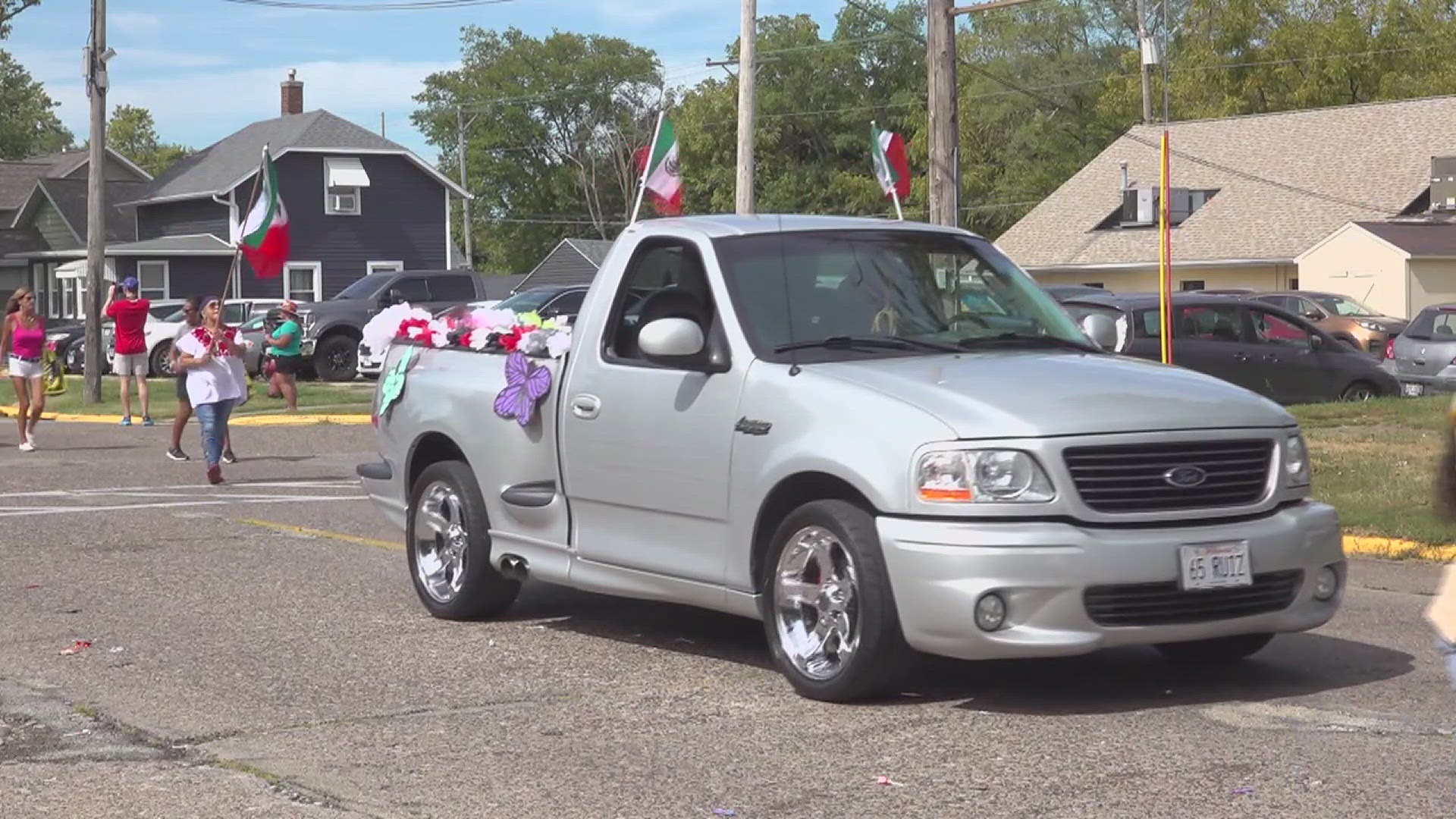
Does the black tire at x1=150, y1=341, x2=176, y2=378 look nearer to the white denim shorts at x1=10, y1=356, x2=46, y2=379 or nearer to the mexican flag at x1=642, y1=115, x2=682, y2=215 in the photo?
the white denim shorts at x1=10, y1=356, x2=46, y2=379

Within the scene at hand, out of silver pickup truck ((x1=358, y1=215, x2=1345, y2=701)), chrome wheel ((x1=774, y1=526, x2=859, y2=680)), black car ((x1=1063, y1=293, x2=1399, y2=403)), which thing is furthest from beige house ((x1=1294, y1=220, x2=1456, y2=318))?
chrome wheel ((x1=774, y1=526, x2=859, y2=680))

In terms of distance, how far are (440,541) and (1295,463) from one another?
169 inches

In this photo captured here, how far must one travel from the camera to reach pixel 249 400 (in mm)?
30406

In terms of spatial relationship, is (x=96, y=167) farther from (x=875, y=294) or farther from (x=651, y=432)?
(x=875, y=294)

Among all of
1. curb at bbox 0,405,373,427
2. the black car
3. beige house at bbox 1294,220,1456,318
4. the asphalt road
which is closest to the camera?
the asphalt road

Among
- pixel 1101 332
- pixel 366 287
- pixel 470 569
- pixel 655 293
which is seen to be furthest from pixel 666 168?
pixel 1101 332

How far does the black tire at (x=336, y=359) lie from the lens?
35.8 m

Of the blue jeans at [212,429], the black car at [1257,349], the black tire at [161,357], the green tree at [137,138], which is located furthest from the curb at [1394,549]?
the green tree at [137,138]

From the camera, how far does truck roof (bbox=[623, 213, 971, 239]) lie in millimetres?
8750

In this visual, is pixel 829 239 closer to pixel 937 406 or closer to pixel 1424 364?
pixel 937 406

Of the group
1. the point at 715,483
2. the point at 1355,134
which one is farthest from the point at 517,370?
the point at 1355,134

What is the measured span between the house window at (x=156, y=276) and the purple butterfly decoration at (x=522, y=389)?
2011 inches

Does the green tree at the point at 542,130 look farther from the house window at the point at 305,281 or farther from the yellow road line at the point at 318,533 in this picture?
the yellow road line at the point at 318,533

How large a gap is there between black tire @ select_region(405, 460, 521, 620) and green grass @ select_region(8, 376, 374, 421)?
16.8 meters
